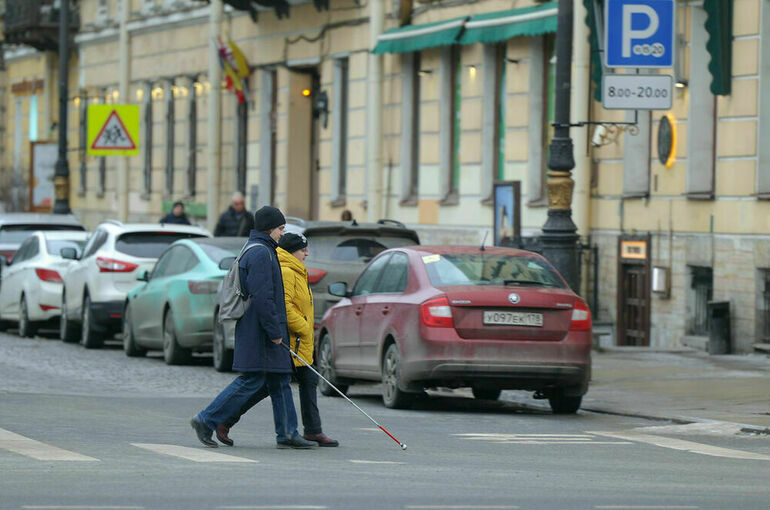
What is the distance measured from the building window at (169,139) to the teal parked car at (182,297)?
21.7 metres

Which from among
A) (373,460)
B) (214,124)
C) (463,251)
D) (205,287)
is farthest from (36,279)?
(373,460)

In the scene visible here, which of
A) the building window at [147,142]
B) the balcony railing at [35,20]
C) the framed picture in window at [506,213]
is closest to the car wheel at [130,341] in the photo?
the framed picture in window at [506,213]

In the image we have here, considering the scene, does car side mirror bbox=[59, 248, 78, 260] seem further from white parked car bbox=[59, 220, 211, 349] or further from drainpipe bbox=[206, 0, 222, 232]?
drainpipe bbox=[206, 0, 222, 232]

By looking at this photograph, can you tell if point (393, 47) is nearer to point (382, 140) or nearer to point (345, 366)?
point (382, 140)

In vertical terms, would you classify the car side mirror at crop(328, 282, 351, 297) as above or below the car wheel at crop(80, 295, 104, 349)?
above

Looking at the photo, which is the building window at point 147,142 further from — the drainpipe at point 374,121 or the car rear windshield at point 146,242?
the car rear windshield at point 146,242

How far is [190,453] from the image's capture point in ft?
40.1

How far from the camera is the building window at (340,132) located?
117ft

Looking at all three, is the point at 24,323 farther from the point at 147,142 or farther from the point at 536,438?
the point at 147,142

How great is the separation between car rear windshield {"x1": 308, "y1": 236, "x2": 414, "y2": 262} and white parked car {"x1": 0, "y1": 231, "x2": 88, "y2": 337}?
7282 mm

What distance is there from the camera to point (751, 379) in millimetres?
19016

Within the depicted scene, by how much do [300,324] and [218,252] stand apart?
8.58 meters

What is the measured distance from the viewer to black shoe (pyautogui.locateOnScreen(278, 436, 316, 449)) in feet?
42.1

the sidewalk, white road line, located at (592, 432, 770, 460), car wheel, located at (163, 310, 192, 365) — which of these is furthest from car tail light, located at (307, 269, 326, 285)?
white road line, located at (592, 432, 770, 460)
